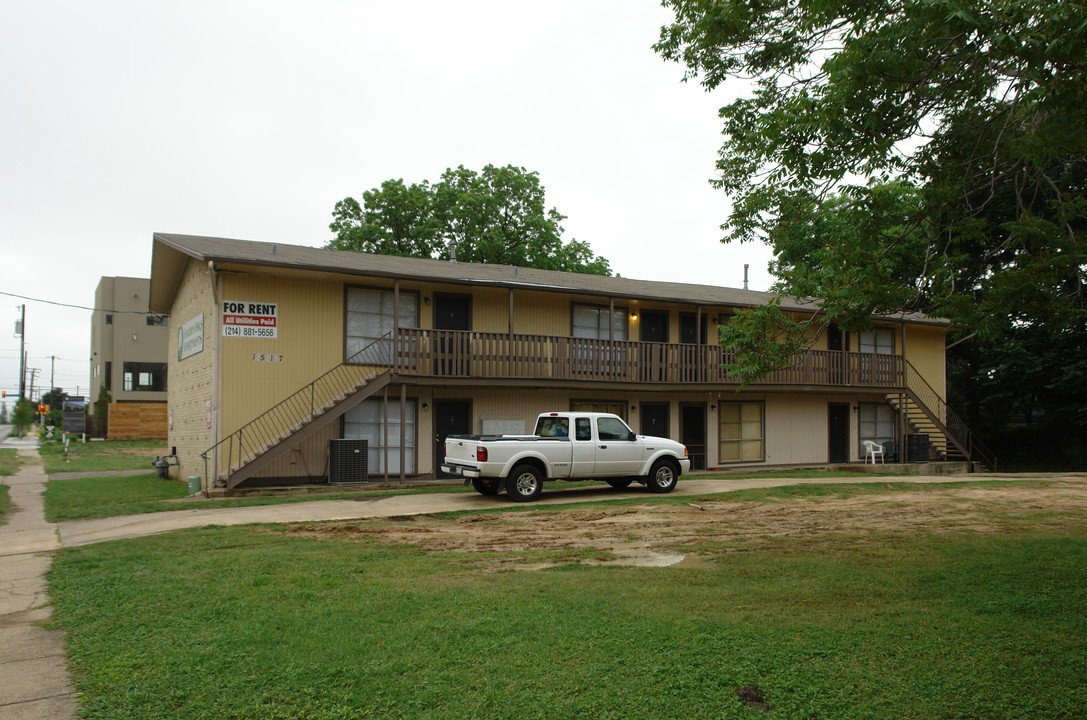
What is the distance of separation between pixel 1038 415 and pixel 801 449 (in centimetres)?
2059

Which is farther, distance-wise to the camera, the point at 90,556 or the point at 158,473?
the point at 158,473

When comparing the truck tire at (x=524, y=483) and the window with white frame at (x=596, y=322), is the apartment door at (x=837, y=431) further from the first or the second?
the truck tire at (x=524, y=483)

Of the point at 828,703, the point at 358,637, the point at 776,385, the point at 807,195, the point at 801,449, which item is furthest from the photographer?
the point at 801,449

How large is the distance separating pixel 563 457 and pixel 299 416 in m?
6.66

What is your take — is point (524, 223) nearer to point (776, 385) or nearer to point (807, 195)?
point (776, 385)

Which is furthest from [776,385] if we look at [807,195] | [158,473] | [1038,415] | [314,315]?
[1038,415]

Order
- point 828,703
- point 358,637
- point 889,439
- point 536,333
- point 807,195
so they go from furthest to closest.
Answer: point 889,439 < point 536,333 < point 807,195 < point 358,637 < point 828,703

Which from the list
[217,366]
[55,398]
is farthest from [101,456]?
[55,398]

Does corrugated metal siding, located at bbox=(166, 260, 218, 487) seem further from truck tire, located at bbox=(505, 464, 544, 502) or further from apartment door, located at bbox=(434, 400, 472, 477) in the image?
truck tire, located at bbox=(505, 464, 544, 502)

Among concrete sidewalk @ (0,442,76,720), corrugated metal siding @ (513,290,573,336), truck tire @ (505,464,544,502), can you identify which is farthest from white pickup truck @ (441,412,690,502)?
concrete sidewalk @ (0,442,76,720)

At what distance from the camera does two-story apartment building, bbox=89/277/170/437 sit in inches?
2013

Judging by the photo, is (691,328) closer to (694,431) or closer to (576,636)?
(694,431)

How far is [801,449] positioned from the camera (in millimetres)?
25047

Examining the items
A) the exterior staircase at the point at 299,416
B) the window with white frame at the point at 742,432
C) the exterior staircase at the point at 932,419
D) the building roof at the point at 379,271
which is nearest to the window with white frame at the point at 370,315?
the exterior staircase at the point at 299,416
